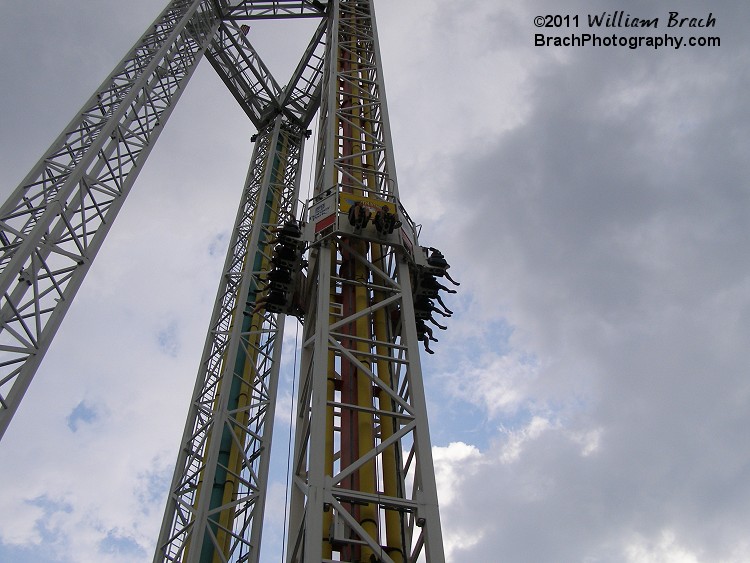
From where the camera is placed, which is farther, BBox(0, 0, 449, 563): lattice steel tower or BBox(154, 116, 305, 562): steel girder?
BBox(154, 116, 305, 562): steel girder

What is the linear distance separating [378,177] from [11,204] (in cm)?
772

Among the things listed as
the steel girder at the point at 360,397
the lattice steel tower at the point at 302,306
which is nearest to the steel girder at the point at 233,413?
the lattice steel tower at the point at 302,306

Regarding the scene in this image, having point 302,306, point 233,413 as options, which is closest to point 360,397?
point 302,306

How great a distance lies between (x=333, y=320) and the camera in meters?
12.1

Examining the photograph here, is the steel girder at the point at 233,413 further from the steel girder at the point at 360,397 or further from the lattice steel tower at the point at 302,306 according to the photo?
the steel girder at the point at 360,397

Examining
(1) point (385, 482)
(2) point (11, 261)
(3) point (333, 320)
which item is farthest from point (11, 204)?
(1) point (385, 482)

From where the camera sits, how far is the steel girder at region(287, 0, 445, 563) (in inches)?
344

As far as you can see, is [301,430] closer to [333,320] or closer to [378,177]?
[333,320]

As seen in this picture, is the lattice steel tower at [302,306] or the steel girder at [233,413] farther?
the steel girder at [233,413]

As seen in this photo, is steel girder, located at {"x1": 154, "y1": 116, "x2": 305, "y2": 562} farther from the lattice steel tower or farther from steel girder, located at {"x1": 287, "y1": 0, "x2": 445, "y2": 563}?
steel girder, located at {"x1": 287, "y1": 0, "x2": 445, "y2": 563}

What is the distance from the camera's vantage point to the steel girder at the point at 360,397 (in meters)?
8.73

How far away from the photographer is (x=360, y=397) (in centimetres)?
A: 1060

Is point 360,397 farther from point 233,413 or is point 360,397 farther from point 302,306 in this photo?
point 233,413

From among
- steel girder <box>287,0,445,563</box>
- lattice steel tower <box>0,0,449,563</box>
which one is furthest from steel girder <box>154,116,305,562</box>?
steel girder <box>287,0,445,563</box>
